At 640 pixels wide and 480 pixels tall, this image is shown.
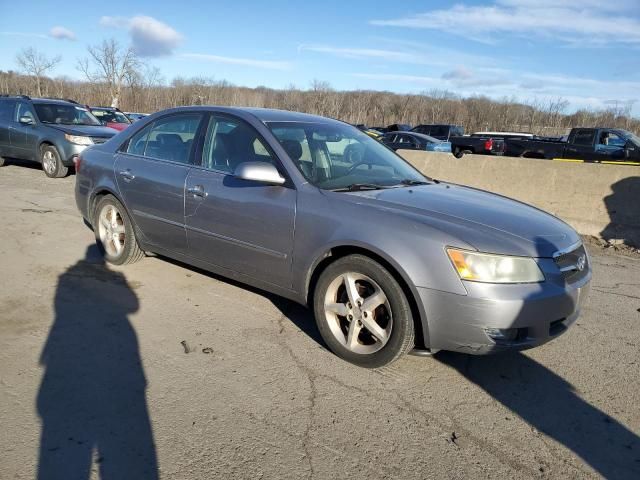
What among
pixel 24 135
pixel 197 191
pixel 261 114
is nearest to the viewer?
pixel 197 191

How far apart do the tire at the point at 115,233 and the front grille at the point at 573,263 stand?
12.2ft

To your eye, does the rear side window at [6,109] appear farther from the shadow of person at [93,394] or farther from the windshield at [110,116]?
the shadow of person at [93,394]

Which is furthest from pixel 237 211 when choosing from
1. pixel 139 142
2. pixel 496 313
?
pixel 496 313

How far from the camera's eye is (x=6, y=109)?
39.3 ft

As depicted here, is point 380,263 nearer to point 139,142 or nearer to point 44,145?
point 139,142

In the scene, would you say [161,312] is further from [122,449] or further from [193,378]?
[122,449]

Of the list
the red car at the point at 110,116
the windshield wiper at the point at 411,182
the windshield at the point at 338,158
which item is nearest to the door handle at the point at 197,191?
the windshield at the point at 338,158

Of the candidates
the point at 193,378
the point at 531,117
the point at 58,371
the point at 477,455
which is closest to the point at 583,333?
the point at 477,455

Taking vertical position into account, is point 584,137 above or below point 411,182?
above

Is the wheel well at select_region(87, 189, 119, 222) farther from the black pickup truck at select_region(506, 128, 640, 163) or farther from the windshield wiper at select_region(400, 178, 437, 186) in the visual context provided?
the black pickup truck at select_region(506, 128, 640, 163)

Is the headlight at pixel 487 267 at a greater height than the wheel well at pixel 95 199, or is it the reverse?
the headlight at pixel 487 267

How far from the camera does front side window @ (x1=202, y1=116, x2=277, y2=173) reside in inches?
156

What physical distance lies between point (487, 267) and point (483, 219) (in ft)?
1.61

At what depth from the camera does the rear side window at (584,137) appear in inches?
652
